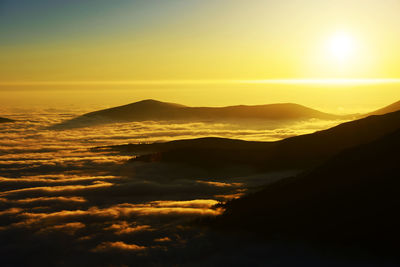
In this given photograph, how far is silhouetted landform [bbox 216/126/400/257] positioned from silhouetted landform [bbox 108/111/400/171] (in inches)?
1011

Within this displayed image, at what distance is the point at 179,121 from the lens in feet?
618

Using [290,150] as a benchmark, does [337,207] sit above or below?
below

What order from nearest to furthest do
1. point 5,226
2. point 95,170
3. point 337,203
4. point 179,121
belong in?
point 337,203 < point 5,226 < point 95,170 < point 179,121

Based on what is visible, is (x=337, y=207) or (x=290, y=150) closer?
(x=337, y=207)

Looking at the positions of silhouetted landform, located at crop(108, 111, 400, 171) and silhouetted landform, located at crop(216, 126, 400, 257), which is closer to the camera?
silhouetted landform, located at crop(216, 126, 400, 257)

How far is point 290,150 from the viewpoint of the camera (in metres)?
64.0

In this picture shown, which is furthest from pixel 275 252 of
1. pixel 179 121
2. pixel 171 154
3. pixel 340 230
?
pixel 179 121

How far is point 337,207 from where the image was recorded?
85.3ft

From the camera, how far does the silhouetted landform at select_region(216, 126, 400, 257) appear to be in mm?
22875

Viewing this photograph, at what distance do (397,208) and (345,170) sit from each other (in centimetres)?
965

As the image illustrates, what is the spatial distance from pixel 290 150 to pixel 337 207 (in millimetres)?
38503

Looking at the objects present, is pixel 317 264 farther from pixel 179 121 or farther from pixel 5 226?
pixel 179 121

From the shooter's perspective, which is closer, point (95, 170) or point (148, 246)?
point (148, 246)

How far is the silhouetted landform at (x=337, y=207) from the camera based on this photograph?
75.0ft
